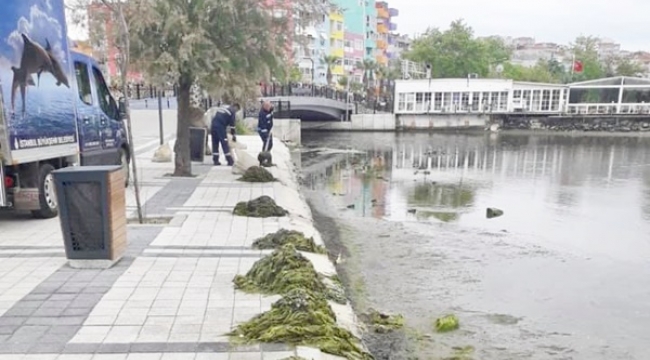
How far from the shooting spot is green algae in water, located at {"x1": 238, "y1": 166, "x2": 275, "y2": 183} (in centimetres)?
1275

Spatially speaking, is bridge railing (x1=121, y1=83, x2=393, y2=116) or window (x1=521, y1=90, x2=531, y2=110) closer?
bridge railing (x1=121, y1=83, x2=393, y2=116)

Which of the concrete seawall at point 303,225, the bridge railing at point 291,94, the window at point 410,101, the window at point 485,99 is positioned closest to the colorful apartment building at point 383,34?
the bridge railing at point 291,94

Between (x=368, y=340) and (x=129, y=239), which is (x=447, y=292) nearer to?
(x=368, y=340)

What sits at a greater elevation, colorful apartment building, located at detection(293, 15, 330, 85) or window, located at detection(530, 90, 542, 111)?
colorful apartment building, located at detection(293, 15, 330, 85)

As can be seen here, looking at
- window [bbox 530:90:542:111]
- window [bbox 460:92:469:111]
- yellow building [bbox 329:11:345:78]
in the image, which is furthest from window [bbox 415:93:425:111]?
yellow building [bbox 329:11:345:78]

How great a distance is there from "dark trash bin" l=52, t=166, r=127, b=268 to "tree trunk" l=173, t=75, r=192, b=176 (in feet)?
21.4

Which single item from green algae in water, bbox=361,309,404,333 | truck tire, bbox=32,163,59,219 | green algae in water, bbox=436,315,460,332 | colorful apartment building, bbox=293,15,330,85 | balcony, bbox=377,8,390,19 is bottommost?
green algae in water, bbox=436,315,460,332

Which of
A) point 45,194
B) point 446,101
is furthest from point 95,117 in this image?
point 446,101

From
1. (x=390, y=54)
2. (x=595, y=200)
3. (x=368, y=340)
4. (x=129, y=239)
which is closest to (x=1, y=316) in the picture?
(x=129, y=239)

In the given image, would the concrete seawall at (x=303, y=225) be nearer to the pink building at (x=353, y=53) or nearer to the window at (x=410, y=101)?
the window at (x=410, y=101)

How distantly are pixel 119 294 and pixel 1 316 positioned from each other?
0.95 m

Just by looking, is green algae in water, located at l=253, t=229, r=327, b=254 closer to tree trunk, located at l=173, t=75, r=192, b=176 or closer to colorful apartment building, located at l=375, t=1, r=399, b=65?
tree trunk, located at l=173, t=75, r=192, b=176

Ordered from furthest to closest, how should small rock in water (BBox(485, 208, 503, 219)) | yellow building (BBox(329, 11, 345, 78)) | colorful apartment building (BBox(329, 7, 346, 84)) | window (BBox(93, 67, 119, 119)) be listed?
yellow building (BBox(329, 11, 345, 78)) → colorful apartment building (BBox(329, 7, 346, 84)) → small rock in water (BBox(485, 208, 503, 219)) → window (BBox(93, 67, 119, 119))

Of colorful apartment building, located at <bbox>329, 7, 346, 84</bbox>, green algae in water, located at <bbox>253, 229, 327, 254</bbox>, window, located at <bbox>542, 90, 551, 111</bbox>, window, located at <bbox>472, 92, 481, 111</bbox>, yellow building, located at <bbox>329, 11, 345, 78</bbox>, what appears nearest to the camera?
green algae in water, located at <bbox>253, 229, 327, 254</bbox>
